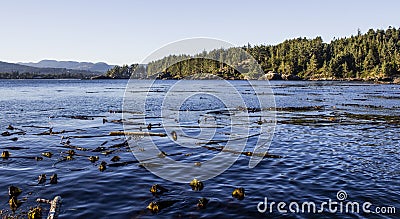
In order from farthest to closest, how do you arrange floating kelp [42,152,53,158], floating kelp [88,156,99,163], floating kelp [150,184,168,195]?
floating kelp [42,152,53,158] < floating kelp [88,156,99,163] < floating kelp [150,184,168,195]

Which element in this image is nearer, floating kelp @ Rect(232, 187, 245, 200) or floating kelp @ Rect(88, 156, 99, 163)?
floating kelp @ Rect(232, 187, 245, 200)

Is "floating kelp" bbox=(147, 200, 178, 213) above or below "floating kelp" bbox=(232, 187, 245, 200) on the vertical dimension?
below

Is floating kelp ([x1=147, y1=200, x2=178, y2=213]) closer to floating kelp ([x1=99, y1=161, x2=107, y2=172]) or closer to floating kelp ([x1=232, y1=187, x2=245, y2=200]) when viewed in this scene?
floating kelp ([x1=232, y1=187, x2=245, y2=200])

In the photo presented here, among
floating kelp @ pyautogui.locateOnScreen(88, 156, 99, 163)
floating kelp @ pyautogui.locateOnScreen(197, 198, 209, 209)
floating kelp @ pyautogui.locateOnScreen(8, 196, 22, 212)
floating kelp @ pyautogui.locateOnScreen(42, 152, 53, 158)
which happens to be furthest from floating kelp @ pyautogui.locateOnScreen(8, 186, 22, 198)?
floating kelp @ pyautogui.locateOnScreen(197, 198, 209, 209)

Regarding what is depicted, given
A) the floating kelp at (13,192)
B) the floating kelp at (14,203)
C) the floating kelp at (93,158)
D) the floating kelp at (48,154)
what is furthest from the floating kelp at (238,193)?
the floating kelp at (48,154)

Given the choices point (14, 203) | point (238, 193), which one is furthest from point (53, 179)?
point (238, 193)

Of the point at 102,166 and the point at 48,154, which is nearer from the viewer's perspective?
the point at 102,166

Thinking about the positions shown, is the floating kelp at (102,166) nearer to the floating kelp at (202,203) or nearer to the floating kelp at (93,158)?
the floating kelp at (93,158)

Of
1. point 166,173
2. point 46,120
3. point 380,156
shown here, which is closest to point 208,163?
point 166,173

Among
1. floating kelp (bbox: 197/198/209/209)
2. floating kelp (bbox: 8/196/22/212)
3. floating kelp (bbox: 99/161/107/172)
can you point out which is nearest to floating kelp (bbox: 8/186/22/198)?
floating kelp (bbox: 8/196/22/212)

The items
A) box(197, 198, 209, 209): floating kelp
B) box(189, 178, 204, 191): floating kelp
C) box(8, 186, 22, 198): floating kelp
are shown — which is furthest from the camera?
box(189, 178, 204, 191): floating kelp

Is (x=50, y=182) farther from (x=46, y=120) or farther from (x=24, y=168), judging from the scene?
(x=46, y=120)

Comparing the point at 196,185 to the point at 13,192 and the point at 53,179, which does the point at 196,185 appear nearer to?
the point at 53,179

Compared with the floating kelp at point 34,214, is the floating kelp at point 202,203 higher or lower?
lower
